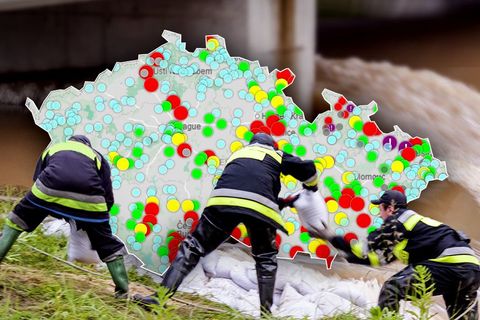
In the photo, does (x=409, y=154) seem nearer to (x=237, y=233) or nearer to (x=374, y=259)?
(x=374, y=259)

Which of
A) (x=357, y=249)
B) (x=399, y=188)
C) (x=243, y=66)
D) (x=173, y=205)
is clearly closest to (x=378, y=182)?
(x=399, y=188)

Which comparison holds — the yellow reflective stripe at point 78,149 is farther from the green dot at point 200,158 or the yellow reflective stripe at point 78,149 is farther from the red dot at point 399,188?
the red dot at point 399,188

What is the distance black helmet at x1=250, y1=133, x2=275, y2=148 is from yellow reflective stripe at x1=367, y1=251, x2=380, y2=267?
3.20ft

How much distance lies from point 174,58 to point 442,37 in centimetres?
185

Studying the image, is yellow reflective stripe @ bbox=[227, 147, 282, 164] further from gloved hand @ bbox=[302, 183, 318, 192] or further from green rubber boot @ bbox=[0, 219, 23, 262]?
green rubber boot @ bbox=[0, 219, 23, 262]

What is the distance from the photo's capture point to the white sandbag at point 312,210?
5.35 meters

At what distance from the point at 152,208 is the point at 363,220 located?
1.48 metres

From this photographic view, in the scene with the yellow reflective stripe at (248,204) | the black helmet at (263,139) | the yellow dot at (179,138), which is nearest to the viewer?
the yellow reflective stripe at (248,204)

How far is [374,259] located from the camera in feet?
17.4

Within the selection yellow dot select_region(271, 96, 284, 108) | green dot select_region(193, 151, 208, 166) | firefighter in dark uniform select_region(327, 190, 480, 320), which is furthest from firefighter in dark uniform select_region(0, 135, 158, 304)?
firefighter in dark uniform select_region(327, 190, 480, 320)

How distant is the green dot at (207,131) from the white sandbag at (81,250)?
42.6 inches

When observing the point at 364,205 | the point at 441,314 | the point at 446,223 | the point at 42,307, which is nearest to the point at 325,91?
the point at 364,205

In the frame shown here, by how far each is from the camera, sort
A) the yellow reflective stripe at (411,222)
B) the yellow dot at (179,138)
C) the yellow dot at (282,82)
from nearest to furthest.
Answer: the yellow reflective stripe at (411,222) < the yellow dot at (282,82) < the yellow dot at (179,138)

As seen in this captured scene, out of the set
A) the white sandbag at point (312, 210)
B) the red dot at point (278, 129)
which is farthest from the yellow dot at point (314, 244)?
the red dot at point (278, 129)
